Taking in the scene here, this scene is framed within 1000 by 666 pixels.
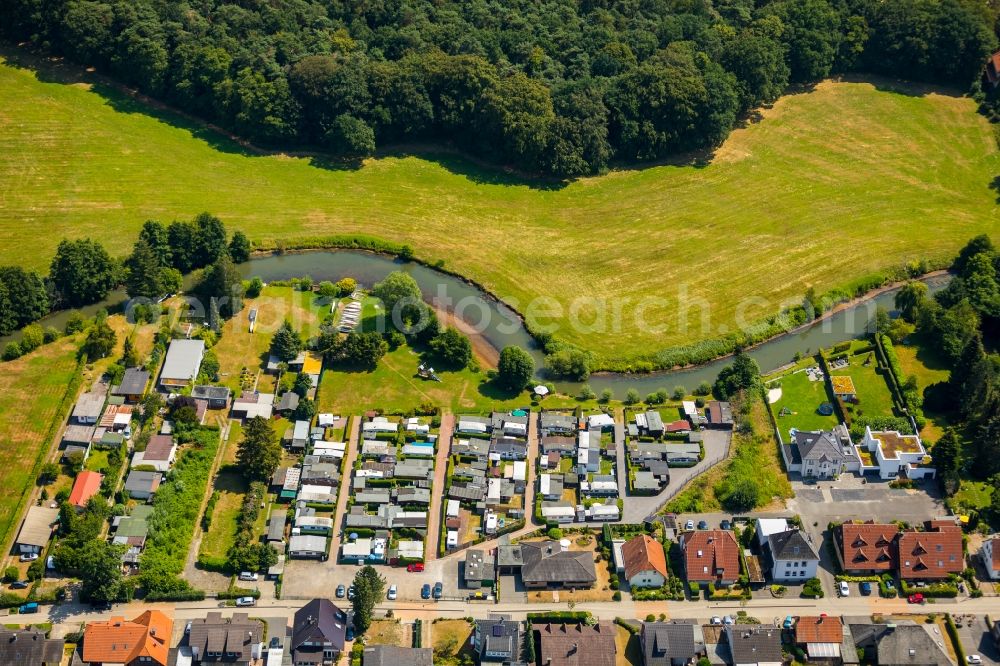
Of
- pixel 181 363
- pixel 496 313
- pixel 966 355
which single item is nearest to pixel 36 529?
pixel 181 363

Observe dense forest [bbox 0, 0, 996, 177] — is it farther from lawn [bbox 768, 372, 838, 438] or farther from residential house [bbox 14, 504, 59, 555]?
residential house [bbox 14, 504, 59, 555]

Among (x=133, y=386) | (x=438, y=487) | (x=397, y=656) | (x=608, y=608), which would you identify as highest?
(x=133, y=386)

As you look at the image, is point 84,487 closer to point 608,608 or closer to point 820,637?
point 608,608

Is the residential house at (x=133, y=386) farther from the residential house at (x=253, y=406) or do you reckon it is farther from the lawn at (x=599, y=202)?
the lawn at (x=599, y=202)

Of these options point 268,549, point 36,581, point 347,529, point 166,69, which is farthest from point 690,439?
point 166,69

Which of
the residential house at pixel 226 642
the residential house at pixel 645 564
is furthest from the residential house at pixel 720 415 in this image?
the residential house at pixel 226 642

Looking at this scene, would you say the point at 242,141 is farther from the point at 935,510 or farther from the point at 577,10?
the point at 935,510
